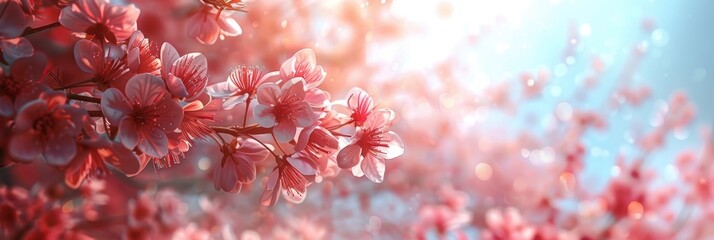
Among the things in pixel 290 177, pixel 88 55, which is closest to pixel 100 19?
pixel 88 55

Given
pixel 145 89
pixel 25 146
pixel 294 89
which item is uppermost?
pixel 294 89

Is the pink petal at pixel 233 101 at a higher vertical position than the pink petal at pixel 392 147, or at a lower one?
lower

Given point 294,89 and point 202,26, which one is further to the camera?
point 202,26

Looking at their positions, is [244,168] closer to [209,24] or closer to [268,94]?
[268,94]

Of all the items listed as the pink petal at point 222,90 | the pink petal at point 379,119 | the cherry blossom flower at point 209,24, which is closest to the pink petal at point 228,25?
the cherry blossom flower at point 209,24

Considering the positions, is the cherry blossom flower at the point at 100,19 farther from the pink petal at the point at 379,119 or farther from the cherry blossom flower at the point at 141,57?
the pink petal at the point at 379,119

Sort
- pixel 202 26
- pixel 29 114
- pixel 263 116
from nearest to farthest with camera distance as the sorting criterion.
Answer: pixel 29 114
pixel 263 116
pixel 202 26
